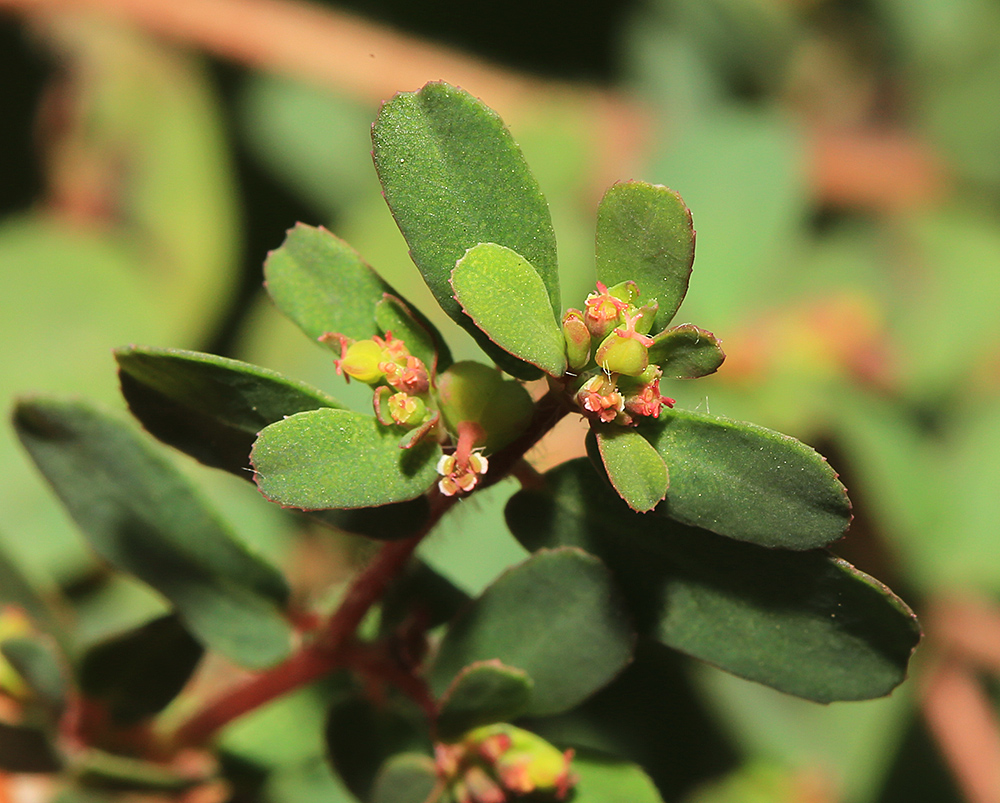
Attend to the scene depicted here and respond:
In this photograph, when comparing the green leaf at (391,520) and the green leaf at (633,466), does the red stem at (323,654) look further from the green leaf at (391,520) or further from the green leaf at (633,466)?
the green leaf at (633,466)

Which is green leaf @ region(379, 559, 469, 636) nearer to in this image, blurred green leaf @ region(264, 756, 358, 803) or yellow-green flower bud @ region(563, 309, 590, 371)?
yellow-green flower bud @ region(563, 309, 590, 371)

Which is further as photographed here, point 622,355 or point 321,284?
point 321,284

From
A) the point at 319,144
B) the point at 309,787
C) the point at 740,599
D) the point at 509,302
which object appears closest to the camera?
the point at 509,302

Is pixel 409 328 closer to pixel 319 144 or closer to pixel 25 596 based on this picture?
pixel 25 596

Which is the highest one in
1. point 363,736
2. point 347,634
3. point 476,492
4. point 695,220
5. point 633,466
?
point 695,220

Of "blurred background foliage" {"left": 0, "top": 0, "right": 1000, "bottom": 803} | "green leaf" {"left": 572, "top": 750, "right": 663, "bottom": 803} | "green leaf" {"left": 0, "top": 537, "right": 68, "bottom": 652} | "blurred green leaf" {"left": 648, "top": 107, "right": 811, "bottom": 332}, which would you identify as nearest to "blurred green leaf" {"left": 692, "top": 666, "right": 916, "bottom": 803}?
"blurred background foliage" {"left": 0, "top": 0, "right": 1000, "bottom": 803}

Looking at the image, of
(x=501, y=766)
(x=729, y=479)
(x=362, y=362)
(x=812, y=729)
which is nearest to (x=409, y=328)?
(x=362, y=362)

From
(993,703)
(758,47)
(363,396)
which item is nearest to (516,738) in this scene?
(363,396)
